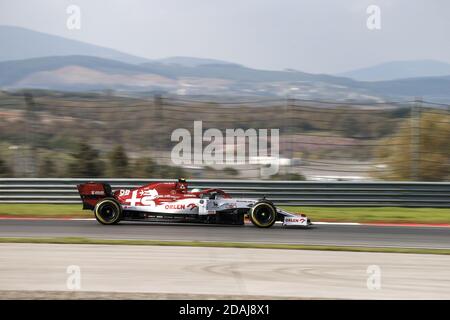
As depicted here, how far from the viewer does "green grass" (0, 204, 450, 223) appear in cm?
1445

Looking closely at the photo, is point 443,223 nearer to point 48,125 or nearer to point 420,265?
point 420,265

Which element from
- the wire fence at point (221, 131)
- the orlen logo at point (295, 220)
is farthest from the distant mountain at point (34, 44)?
the orlen logo at point (295, 220)

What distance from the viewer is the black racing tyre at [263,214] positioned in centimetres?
1256

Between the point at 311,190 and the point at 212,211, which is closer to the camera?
the point at 212,211

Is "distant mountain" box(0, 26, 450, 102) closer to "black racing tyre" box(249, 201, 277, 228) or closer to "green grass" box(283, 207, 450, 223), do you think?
"green grass" box(283, 207, 450, 223)

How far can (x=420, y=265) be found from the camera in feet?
29.9

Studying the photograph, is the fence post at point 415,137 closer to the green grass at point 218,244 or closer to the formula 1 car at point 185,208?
the formula 1 car at point 185,208

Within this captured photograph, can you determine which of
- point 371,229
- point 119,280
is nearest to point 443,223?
point 371,229

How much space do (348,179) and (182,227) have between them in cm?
612

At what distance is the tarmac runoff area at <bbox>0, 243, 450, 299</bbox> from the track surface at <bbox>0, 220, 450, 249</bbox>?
115cm

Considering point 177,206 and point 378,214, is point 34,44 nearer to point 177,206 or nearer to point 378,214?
point 378,214

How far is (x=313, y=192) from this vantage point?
1605cm

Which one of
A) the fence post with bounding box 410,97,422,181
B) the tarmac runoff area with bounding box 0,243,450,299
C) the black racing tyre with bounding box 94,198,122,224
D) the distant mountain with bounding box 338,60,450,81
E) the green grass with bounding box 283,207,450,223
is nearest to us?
the tarmac runoff area with bounding box 0,243,450,299

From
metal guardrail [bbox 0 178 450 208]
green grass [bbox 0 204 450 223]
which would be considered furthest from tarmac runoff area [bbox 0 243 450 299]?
metal guardrail [bbox 0 178 450 208]
